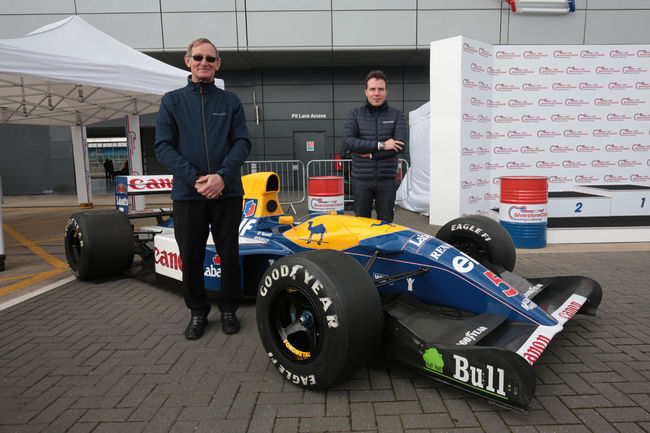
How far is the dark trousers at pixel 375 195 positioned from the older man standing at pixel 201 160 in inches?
57.3

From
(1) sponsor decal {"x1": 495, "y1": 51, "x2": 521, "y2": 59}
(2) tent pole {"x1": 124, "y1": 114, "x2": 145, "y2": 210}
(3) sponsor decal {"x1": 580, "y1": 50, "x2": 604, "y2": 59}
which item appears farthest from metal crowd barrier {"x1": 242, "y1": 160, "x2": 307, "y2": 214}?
(3) sponsor decal {"x1": 580, "y1": 50, "x2": 604, "y2": 59}

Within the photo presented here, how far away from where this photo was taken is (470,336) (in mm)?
2270

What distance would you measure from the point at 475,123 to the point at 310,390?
7.13 m

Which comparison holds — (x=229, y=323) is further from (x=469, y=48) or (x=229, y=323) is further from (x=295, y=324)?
(x=469, y=48)

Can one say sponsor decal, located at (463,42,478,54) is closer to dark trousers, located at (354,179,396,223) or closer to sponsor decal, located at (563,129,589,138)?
sponsor decal, located at (563,129,589,138)

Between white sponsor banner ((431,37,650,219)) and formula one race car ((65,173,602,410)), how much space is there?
19.2ft

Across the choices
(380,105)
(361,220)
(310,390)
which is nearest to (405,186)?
(380,105)

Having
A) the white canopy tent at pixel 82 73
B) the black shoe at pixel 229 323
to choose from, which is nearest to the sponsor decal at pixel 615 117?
the white canopy tent at pixel 82 73

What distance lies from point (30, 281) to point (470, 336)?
486 cm

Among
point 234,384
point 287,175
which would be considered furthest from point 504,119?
point 234,384

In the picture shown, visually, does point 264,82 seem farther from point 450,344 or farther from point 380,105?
point 450,344

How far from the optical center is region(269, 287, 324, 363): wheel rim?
2.29m

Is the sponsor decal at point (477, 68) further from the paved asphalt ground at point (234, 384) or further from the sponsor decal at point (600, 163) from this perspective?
the paved asphalt ground at point (234, 384)

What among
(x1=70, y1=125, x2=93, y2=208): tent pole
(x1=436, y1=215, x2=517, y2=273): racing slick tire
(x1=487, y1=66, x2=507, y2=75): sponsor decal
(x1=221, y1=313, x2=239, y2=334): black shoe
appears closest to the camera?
(x1=221, y1=313, x2=239, y2=334): black shoe
